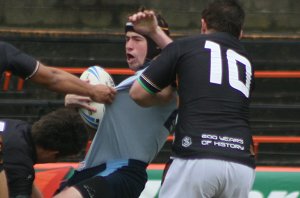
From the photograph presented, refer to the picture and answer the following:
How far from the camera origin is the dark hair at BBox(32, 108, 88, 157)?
514 centimetres

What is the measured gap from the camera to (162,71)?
16.2ft

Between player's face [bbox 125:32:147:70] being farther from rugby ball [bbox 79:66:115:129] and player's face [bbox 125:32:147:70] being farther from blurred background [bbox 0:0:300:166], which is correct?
blurred background [bbox 0:0:300:166]

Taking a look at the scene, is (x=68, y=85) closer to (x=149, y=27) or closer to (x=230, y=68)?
(x=149, y=27)

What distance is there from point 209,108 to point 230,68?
257 mm

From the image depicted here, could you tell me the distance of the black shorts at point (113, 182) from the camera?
205 inches

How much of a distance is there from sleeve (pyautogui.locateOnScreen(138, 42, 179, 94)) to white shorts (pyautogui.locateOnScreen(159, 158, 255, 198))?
16.5 inches

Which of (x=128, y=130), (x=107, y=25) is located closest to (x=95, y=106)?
(x=128, y=130)

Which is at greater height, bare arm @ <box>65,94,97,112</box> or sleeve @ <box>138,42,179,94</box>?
sleeve @ <box>138,42,179,94</box>

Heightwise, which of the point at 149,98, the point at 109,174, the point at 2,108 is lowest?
the point at 2,108

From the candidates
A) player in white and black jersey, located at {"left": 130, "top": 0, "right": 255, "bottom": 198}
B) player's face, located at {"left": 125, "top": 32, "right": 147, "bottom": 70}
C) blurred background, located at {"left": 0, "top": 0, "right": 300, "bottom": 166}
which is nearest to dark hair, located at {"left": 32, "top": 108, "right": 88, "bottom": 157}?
player in white and black jersey, located at {"left": 130, "top": 0, "right": 255, "bottom": 198}

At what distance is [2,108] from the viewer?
37.5 ft

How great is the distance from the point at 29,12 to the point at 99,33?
1239 mm

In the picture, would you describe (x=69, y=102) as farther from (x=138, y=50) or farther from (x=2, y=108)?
(x=2, y=108)

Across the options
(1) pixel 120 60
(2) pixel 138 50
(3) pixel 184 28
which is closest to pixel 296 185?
(2) pixel 138 50
